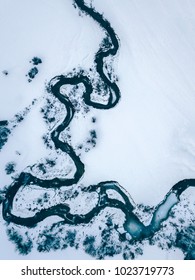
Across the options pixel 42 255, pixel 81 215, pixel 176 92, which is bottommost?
pixel 42 255

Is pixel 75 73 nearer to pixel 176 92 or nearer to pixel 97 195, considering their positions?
pixel 176 92

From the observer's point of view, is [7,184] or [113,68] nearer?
[7,184]

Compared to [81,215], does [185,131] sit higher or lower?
higher

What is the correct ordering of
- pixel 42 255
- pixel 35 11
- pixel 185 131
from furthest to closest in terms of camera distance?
1. pixel 35 11
2. pixel 185 131
3. pixel 42 255

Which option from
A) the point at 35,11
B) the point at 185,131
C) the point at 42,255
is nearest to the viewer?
the point at 42,255

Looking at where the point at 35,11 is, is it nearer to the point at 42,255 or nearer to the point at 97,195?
the point at 97,195

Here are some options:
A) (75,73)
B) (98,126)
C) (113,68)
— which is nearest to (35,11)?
(75,73)
